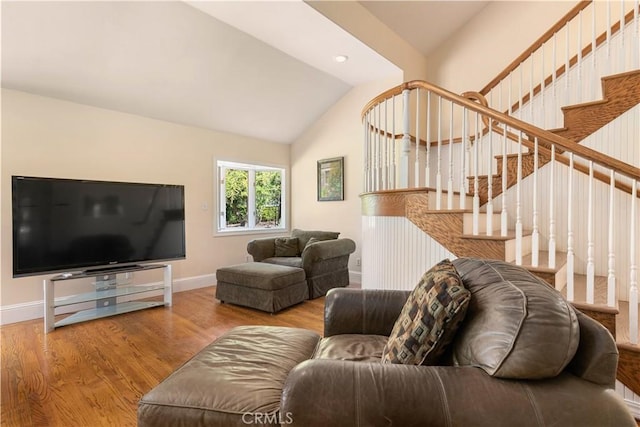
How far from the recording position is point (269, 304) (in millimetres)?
3141

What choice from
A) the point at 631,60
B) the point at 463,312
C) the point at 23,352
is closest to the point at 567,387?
the point at 463,312

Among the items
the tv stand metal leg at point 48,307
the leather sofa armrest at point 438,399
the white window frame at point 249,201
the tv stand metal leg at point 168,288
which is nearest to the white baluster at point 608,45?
the leather sofa armrest at point 438,399

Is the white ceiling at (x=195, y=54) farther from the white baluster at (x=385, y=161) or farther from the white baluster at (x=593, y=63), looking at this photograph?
the white baluster at (x=593, y=63)

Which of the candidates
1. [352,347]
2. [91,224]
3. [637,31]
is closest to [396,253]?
[352,347]

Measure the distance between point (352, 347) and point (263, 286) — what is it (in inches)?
73.8

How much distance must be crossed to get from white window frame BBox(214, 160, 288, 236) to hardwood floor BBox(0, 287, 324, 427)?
1389 mm

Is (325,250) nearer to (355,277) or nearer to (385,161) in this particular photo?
(355,277)

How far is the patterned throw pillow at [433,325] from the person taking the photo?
3.28 feet

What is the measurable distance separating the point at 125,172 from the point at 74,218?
2.65 feet

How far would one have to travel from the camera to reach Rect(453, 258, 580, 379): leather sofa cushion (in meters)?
A: 0.82

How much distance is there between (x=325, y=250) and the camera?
373 centimetres

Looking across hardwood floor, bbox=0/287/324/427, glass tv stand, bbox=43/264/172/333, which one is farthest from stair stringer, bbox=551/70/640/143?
glass tv stand, bbox=43/264/172/333

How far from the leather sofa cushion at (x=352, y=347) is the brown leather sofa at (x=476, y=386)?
34 cm

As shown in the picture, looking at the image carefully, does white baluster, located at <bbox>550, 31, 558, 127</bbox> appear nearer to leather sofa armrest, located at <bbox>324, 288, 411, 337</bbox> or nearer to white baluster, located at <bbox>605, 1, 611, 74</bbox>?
white baluster, located at <bbox>605, 1, 611, 74</bbox>
